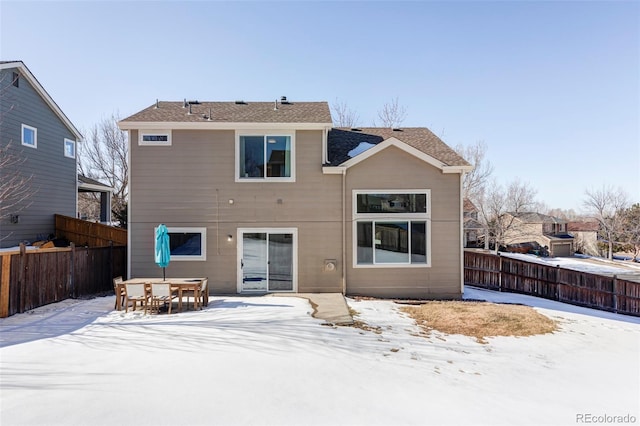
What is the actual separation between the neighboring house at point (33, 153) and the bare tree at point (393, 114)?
65.7 ft

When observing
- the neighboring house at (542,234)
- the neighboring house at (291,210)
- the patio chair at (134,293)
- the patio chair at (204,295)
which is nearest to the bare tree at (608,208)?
the neighboring house at (542,234)

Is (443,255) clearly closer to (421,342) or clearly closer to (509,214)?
(421,342)

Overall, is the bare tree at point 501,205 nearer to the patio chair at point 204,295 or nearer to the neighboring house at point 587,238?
the neighboring house at point 587,238

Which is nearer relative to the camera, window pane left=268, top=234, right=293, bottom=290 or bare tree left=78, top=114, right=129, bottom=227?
window pane left=268, top=234, right=293, bottom=290

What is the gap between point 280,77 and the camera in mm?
14508

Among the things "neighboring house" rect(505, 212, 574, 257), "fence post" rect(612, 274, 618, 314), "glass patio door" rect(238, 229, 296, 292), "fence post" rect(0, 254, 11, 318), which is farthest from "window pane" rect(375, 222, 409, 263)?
"neighboring house" rect(505, 212, 574, 257)

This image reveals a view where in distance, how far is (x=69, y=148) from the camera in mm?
16297

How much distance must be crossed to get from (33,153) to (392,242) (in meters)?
15.9

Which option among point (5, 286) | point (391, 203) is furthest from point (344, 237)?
point (5, 286)

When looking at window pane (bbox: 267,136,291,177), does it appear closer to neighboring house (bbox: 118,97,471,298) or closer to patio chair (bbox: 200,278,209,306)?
neighboring house (bbox: 118,97,471,298)

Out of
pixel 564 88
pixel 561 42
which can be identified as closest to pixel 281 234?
pixel 561 42

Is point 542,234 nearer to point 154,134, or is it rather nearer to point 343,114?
point 343,114

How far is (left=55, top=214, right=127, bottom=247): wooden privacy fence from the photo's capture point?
12417mm

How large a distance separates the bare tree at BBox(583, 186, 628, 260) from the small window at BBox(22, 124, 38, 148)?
4863cm
